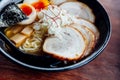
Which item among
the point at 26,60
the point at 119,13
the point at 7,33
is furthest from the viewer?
the point at 119,13

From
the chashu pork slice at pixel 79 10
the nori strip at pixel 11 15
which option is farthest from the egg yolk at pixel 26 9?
the chashu pork slice at pixel 79 10

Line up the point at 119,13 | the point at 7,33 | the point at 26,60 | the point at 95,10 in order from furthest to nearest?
the point at 119,13 < the point at 95,10 < the point at 7,33 < the point at 26,60

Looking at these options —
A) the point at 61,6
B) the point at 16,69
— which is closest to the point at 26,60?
the point at 16,69

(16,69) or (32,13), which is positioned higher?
(32,13)

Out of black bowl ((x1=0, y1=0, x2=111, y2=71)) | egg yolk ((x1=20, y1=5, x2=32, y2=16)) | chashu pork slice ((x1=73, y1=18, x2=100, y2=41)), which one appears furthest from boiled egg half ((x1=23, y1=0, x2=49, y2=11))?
black bowl ((x1=0, y1=0, x2=111, y2=71))

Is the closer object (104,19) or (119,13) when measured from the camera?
(104,19)

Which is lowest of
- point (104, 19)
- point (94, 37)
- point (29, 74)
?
point (29, 74)

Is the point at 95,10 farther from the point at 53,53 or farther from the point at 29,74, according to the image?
the point at 29,74
